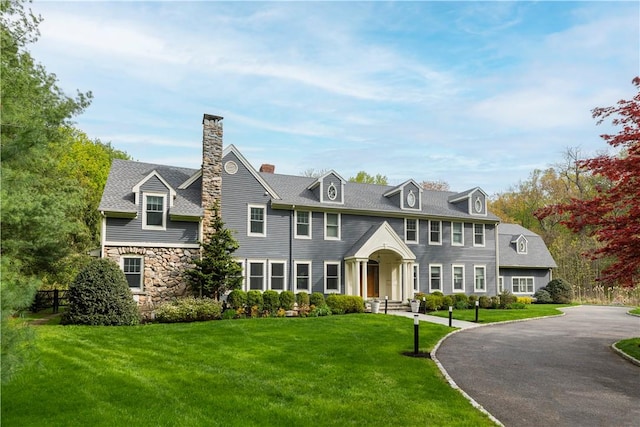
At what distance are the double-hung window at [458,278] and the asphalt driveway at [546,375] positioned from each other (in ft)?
38.3

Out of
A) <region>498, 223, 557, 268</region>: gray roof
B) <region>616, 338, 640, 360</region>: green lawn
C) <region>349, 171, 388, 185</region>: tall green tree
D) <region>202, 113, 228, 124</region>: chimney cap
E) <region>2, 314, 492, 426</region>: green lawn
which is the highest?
<region>349, 171, 388, 185</region>: tall green tree

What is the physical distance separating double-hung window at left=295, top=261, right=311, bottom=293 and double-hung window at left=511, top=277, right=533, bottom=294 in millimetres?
17764

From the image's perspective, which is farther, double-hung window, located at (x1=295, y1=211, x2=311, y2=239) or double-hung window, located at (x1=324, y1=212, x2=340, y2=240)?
double-hung window, located at (x1=324, y1=212, x2=340, y2=240)

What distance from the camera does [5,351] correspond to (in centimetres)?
446

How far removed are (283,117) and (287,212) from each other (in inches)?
260

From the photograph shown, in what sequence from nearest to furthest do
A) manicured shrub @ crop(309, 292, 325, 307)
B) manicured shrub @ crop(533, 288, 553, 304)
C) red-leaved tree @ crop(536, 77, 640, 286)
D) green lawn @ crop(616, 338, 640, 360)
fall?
red-leaved tree @ crop(536, 77, 640, 286), green lawn @ crop(616, 338, 640, 360), manicured shrub @ crop(309, 292, 325, 307), manicured shrub @ crop(533, 288, 553, 304)

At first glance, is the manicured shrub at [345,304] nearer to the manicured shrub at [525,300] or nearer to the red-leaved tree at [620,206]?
the red-leaved tree at [620,206]

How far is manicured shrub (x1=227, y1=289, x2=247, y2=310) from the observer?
20.7 m

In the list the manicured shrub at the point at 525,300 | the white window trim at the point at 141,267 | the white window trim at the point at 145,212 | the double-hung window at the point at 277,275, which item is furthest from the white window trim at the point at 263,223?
the manicured shrub at the point at 525,300

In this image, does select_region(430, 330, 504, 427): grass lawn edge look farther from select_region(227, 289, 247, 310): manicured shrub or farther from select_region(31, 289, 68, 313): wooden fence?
select_region(31, 289, 68, 313): wooden fence

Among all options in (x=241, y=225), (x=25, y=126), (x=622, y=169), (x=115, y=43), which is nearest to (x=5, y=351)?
(x=25, y=126)

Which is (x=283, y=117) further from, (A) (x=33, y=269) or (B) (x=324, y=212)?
(A) (x=33, y=269)

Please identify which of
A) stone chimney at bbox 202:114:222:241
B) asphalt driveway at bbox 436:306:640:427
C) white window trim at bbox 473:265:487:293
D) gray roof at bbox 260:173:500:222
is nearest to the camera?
asphalt driveway at bbox 436:306:640:427

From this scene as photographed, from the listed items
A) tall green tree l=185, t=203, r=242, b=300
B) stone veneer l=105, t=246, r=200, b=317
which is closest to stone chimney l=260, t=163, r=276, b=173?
tall green tree l=185, t=203, r=242, b=300
